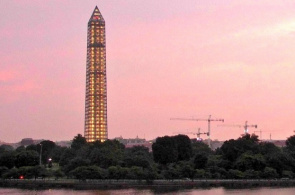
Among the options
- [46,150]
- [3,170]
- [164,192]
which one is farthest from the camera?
[46,150]

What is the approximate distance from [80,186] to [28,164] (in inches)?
693

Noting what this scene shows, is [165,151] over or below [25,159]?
over

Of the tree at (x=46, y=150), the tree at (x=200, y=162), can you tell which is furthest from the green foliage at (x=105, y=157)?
the tree at (x=46, y=150)

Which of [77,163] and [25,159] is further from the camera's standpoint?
[25,159]

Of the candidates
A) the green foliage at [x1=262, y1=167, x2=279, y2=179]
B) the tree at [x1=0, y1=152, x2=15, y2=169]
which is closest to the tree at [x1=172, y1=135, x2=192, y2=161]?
the green foliage at [x1=262, y1=167, x2=279, y2=179]

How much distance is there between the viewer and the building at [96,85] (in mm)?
146500

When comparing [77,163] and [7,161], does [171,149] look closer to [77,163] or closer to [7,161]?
[77,163]

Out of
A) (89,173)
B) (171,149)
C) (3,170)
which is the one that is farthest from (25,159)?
(171,149)

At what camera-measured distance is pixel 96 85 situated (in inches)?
5792

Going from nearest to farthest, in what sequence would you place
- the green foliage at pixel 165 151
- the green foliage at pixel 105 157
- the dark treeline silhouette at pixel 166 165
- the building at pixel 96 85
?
the dark treeline silhouette at pixel 166 165 < the green foliage at pixel 105 157 < the green foliage at pixel 165 151 < the building at pixel 96 85

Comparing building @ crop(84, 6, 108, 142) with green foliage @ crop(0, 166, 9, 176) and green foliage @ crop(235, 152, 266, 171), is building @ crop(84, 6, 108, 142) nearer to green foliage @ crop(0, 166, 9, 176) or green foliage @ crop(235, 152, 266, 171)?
green foliage @ crop(0, 166, 9, 176)

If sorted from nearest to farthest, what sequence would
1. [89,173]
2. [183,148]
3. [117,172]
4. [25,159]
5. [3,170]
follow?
[89,173], [117,172], [3,170], [25,159], [183,148]

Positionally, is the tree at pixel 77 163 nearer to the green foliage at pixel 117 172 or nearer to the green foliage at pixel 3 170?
the green foliage at pixel 117 172

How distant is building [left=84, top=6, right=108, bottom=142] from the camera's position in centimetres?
14650
